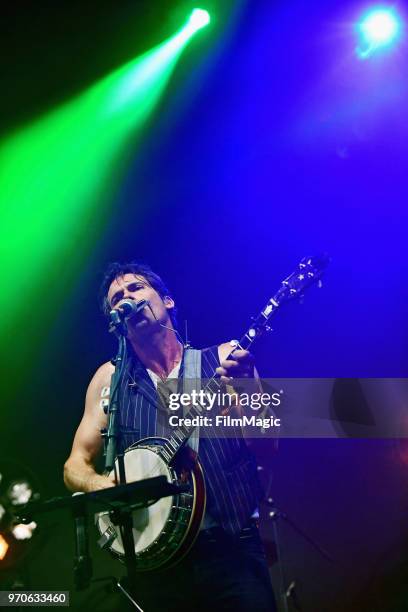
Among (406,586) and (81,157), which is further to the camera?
(81,157)

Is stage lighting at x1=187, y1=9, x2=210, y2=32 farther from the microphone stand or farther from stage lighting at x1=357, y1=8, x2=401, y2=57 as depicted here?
the microphone stand

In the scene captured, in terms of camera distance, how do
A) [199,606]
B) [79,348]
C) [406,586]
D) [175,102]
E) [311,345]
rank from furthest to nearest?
[175,102]
[79,348]
[311,345]
[406,586]
[199,606]

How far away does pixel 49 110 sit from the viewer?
14.6 ft

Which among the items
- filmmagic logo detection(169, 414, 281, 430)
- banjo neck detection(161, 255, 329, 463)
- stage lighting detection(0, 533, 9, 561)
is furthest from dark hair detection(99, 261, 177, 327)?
stage lighting detection(0, 533, 9, 561)

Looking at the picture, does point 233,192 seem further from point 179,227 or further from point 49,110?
point 49,110

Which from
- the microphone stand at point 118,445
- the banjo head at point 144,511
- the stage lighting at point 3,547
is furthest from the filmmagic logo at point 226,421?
the stage lighting at point 3,547

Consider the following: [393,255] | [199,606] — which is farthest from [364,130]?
[199,606]

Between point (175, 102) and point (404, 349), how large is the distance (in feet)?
7.69

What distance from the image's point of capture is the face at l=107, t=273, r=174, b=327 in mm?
3676

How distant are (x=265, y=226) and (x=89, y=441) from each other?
174 centimetres

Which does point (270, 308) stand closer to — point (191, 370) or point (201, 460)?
point (191, 370)

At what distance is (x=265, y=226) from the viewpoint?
3893mm

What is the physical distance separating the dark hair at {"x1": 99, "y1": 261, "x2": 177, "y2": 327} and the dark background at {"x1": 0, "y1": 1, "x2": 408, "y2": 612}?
72mm

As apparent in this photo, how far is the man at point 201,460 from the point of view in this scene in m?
2.99
